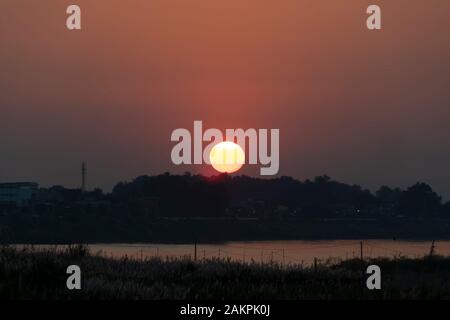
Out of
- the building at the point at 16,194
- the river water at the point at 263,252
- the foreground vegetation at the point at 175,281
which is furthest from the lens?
the building at the point at 16,194

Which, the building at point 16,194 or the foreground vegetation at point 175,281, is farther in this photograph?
the building at point 16,194

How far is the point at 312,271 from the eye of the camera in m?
25.1

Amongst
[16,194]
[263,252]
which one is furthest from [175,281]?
[16,194]

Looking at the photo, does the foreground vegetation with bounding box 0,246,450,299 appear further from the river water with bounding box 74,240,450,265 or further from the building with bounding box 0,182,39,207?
the building with bounding box 0,182,39,207

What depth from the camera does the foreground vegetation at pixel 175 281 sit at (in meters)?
18.5

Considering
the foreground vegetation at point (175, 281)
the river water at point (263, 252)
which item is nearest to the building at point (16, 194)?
the river water at point (263, 252)

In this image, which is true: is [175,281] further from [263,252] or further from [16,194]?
[16,194]

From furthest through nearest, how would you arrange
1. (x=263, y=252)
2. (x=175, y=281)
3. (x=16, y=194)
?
(x=16, y=194), (x=263, y=252), (x=175, y=281)

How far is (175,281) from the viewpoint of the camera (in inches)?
871

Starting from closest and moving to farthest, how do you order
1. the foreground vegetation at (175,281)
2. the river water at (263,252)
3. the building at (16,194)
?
the foreground vegetation at (175,281), the river water at (263,252), the building at (16,194)

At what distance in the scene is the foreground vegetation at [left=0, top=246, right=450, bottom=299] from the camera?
727 inches

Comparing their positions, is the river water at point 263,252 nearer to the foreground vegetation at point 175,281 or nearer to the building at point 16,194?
the foreground vegetation at point 175,281
